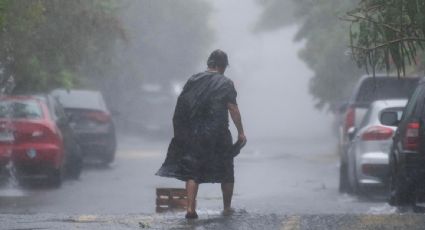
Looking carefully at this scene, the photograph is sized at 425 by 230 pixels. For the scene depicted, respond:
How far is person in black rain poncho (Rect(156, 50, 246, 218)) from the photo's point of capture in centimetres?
1109

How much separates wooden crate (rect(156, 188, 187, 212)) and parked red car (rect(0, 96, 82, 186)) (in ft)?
20.3

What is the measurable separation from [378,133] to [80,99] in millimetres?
9661

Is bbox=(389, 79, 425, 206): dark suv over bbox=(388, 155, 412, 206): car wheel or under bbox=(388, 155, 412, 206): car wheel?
over

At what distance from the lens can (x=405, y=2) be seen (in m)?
10.2

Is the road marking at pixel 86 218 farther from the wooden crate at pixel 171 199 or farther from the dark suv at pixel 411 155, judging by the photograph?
the dark suv at pixel 411 155

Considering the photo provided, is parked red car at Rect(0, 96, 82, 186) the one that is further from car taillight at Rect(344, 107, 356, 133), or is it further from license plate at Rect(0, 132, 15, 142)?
car taillight at Rect(344, 107, 356, 133)

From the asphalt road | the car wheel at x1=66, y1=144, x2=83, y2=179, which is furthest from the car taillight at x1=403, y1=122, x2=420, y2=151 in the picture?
the car wheel at x1=66, y1=144, x2=83, y2=179

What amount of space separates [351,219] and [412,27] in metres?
1.62

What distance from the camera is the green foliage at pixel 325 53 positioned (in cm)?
2830

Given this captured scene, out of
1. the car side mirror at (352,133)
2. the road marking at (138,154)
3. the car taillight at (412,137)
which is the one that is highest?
the car taillight at (412,137)

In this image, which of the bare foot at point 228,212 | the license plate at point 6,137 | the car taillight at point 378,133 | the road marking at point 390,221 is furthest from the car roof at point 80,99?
the road marking at point 390,221

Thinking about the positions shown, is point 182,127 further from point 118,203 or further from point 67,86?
point 67,86

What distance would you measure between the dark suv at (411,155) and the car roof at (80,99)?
12.2 metres

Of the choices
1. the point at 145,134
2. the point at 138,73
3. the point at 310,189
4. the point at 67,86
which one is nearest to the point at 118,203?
the point at 310,189
